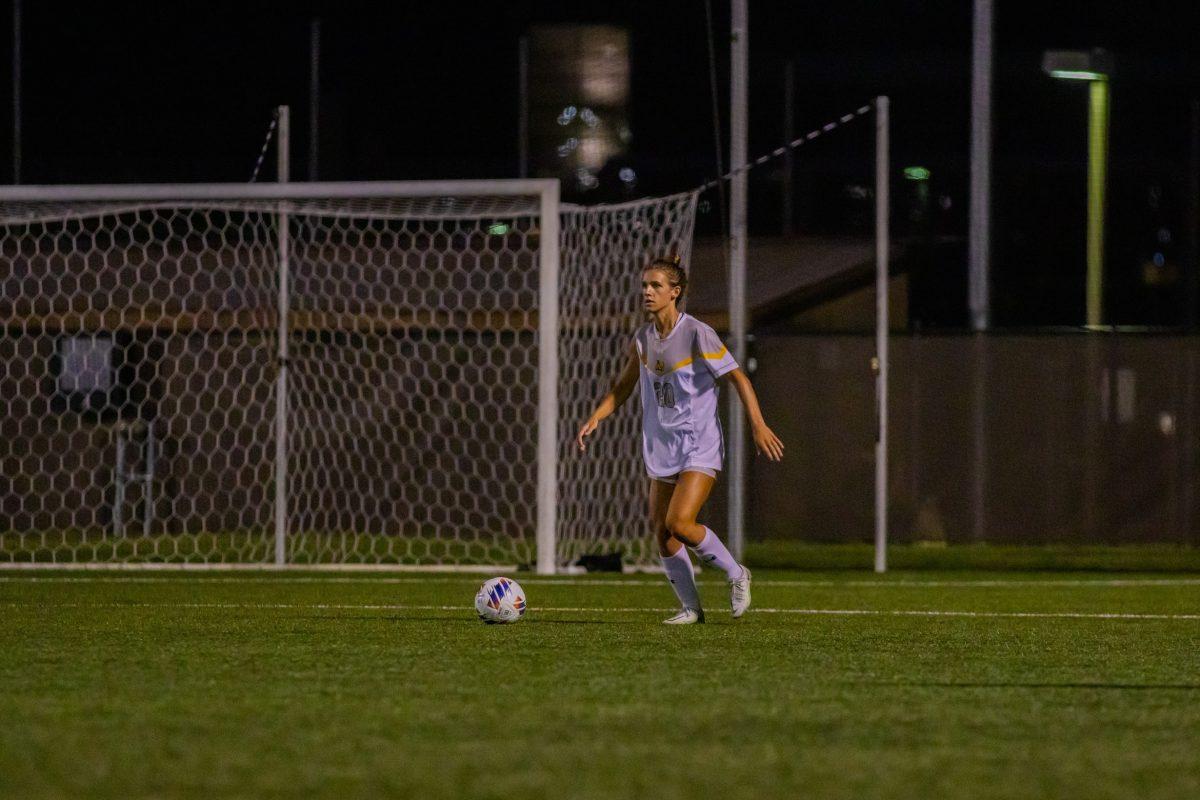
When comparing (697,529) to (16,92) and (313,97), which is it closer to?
(313,97)

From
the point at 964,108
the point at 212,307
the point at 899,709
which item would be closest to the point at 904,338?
the point at 964,108

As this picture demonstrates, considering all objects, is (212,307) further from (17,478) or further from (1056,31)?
(1056,31)

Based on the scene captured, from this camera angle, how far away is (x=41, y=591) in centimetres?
962

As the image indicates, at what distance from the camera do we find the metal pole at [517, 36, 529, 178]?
16.7 meters

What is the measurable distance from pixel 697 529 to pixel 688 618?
0.37m

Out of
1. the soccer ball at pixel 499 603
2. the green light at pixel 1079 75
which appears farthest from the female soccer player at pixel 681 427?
the green light at pixel 1079 75

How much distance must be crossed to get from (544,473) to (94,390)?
5020 mm

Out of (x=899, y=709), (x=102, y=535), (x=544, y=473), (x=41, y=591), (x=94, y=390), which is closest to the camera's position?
(x=899, y=709)

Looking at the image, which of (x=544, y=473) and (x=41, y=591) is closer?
(x=41, y=591)

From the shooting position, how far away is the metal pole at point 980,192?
49.7 feet

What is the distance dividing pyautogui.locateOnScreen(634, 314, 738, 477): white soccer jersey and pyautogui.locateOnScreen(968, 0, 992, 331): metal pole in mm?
7588

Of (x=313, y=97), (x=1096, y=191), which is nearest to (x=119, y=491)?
(x=313, y=97)

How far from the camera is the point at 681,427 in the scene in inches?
306

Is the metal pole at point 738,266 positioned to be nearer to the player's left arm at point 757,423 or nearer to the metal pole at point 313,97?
the metal pole at point 313,97
